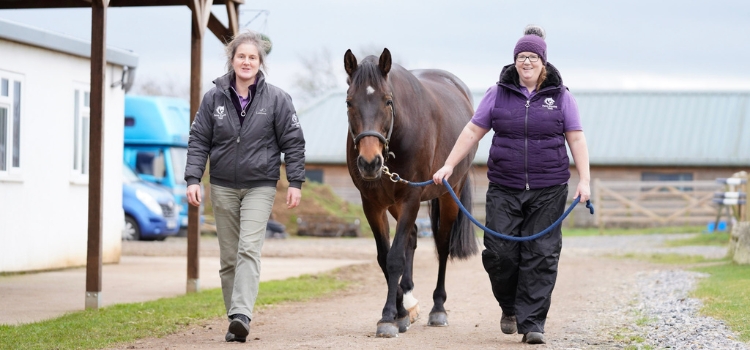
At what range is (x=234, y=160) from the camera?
6.71 meters

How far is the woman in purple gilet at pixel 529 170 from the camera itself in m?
6.50

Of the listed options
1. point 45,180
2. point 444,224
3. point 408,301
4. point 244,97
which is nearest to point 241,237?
point 244,97

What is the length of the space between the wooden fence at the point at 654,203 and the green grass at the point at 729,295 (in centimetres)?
1593

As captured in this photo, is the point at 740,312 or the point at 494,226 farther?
the point at 740,312

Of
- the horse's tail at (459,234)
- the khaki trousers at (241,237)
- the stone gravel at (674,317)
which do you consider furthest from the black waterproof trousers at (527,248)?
the horse's tail at (459,234)

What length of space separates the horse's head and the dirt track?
3.87ft

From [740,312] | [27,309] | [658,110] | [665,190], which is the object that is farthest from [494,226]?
[658,110]

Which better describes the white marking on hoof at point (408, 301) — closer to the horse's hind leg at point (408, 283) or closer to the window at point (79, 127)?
the horse's hind leg at point (408, 283)

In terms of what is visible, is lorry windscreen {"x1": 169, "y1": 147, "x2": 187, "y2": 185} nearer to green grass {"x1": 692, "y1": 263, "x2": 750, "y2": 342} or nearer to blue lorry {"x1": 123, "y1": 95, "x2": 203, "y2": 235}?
blue lorry {"x1": 123, "y1": 95, "x2": 203, "y2": 235}

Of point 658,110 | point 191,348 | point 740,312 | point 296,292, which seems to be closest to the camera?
point 191,348

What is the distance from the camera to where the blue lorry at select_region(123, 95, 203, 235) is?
2258 cm

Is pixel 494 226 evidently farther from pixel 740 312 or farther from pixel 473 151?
pixel 740 312

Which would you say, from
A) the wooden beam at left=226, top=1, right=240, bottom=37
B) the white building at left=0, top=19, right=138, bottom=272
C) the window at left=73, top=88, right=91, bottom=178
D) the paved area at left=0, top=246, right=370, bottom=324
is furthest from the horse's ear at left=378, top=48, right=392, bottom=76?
the window at left=73, top=88, right=91, bottom=178

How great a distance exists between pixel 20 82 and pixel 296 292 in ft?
15.1
